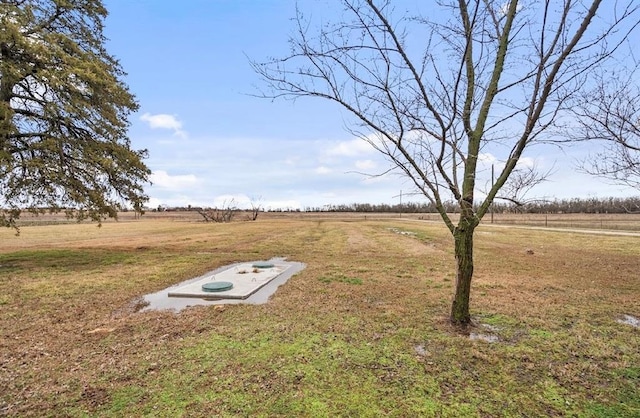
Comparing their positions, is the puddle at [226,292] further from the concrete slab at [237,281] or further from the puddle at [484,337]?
the puddle at [484,337]

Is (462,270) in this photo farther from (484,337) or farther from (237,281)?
(237,281)

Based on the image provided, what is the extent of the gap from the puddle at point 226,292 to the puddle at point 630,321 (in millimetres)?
5096

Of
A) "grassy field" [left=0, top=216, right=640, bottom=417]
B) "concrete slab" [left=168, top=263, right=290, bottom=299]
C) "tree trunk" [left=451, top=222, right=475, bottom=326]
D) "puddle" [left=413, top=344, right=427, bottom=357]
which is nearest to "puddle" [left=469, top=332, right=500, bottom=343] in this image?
"grassy field" [left=0, top=216, right=640, bottom=417]

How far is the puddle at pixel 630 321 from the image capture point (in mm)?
4654

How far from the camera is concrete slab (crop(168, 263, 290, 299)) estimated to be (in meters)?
6.05

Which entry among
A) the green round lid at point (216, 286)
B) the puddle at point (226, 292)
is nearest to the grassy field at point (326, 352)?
the puddle at point (226, 292)

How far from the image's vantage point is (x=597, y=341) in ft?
13.0

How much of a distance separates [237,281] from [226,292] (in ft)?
3.15

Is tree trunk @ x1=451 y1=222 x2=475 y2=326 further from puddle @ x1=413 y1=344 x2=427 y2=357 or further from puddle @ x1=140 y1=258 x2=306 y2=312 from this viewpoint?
puddle @ x1=140 y1=258 x2=306 y2=312

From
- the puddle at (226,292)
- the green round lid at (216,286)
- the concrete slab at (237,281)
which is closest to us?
the puddle at (226,292)

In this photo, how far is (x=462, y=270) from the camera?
13.8 ft

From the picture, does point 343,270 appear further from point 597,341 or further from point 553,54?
point 553,54

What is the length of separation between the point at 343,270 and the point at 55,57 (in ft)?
28.5

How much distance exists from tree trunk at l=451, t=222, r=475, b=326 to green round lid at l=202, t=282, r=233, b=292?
3.91 metres
